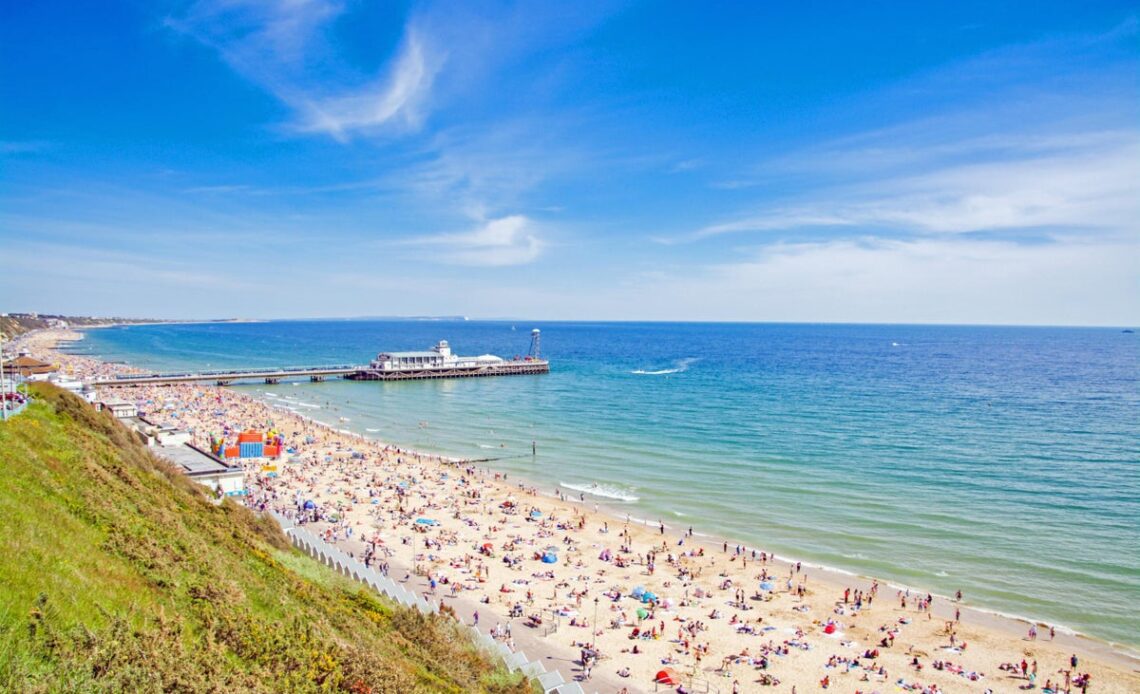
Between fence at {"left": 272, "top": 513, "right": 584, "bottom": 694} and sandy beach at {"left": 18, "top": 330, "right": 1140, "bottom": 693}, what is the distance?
2.79m

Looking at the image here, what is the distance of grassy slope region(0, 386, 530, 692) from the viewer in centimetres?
834

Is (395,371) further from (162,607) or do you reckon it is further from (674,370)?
(162,607)

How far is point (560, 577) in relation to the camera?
3112 centimetres

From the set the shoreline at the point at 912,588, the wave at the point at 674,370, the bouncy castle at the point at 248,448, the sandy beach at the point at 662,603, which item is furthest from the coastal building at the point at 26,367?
the wave at the point at 674,370

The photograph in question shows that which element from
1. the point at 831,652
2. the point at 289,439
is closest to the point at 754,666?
the point at 831,652

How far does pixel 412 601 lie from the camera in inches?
871

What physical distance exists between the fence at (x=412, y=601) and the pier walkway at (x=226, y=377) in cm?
7442

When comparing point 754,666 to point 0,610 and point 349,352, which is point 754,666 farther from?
point 349,352

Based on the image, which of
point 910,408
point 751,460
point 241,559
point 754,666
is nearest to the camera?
point 241,559

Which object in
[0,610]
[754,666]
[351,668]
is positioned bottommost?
[754,666]

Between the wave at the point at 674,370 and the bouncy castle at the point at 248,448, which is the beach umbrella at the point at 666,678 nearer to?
the bouncy castle at the point at 248,448

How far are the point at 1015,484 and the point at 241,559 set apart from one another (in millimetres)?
48482

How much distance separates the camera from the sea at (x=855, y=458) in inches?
1252

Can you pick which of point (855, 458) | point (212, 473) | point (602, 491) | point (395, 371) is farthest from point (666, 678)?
point (395, 371)
